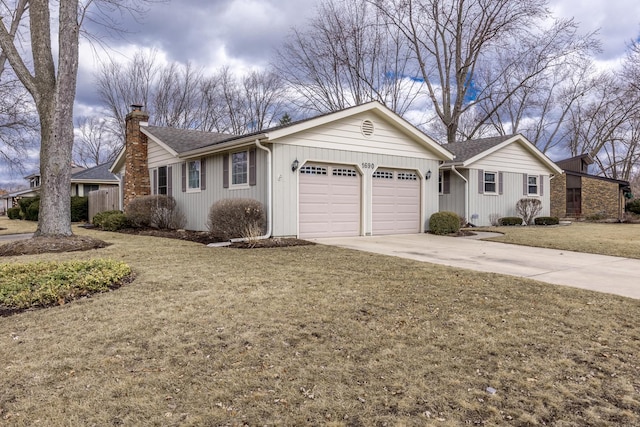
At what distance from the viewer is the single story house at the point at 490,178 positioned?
17062mm

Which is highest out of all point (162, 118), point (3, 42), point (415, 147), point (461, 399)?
point (162, 118)

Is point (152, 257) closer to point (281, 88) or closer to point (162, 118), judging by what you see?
point (281, 88)

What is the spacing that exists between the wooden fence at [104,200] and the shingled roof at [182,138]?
13.6 ft

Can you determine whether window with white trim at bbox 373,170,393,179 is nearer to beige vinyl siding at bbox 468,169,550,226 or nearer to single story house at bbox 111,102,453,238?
single story house at bbox 111,102,453,238

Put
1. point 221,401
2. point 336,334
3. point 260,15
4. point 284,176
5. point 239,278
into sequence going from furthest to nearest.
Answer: point 260,15, point 284,176, point 239,278, point 336,334, point 221,401

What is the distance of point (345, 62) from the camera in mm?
25125

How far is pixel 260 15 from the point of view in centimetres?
1557

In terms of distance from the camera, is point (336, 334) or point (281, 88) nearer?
point (336, 334)

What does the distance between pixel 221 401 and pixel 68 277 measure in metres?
3.79

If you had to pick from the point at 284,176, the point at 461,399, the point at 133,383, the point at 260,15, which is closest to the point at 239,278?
the point at 133,383

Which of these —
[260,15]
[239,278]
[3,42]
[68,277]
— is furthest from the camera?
[260,15]

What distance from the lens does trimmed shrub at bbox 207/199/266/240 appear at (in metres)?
10.3

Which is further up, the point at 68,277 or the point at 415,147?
the point at 415,147

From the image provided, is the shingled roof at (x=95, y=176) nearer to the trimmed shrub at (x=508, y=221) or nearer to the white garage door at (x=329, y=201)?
the white garage door at (x=329, y=201)
